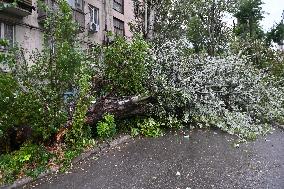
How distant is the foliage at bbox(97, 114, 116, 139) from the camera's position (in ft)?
31.8

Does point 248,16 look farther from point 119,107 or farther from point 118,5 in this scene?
point 119,107

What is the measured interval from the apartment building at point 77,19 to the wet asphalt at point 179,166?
12.4 feet

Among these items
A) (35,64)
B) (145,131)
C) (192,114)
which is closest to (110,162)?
(145,131)

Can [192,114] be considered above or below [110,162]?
above

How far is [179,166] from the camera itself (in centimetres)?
797

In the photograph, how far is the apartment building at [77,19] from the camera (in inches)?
675

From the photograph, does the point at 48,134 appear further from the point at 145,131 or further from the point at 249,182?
the point at 249,182

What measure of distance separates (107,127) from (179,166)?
2.57 metres

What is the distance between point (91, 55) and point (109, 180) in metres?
4.91

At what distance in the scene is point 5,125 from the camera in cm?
830

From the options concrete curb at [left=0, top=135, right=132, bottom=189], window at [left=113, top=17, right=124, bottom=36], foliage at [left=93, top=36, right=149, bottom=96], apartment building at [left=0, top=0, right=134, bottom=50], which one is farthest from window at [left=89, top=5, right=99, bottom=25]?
concrete curb at [left=0, top=135, right=132, bottom=189]

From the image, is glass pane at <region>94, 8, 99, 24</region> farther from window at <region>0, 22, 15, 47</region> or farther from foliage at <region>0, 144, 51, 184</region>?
foliage at <region>0, 144, 51, 184</region>

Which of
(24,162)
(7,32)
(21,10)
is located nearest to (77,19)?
(21,10)

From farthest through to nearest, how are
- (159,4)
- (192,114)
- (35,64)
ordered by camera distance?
(159,4) < (192,114) < (35,64)
